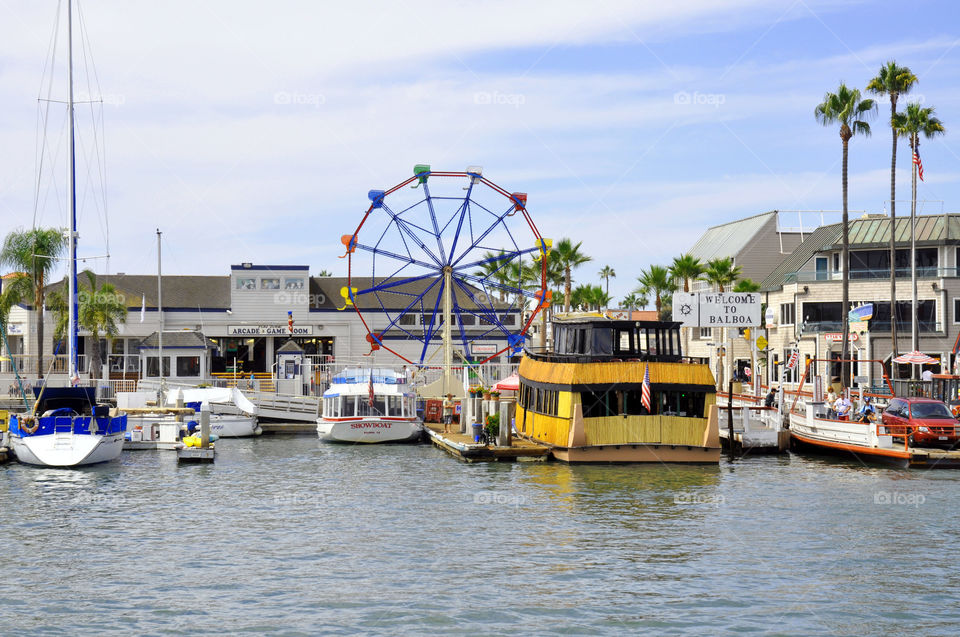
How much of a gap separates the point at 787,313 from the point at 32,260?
51108mm

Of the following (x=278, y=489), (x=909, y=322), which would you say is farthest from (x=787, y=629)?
(x=909, y=322)

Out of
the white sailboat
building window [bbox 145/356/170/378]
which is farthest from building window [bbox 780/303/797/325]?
the white sailboat

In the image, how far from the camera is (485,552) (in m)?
23.9

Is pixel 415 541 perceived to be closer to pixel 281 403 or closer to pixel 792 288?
pixel 281 403

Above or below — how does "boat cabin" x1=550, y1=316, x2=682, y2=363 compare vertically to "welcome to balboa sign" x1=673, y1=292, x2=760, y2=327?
below

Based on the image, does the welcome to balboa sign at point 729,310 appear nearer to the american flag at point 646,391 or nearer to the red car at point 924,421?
the red car at point 924,421

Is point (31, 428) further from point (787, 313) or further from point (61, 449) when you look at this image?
point (787, 313)

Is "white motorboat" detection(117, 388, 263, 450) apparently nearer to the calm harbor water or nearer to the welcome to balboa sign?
the calm harbor water

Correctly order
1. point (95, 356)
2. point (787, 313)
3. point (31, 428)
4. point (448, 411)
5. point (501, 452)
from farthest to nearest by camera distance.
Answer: point (787, 313)
point (95, 356)
point (448, 411)
point (501, 452)
point (31, 428)

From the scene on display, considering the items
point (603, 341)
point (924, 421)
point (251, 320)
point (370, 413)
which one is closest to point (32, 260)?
point (251, 320)

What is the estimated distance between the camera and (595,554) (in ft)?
77.8

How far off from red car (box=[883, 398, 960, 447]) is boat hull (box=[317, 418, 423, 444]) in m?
20.8

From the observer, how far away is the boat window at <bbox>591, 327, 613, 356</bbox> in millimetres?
41188

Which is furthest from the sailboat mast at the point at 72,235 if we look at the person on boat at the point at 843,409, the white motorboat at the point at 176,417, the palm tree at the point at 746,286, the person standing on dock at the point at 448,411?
the palm tree at the point at 746,286
